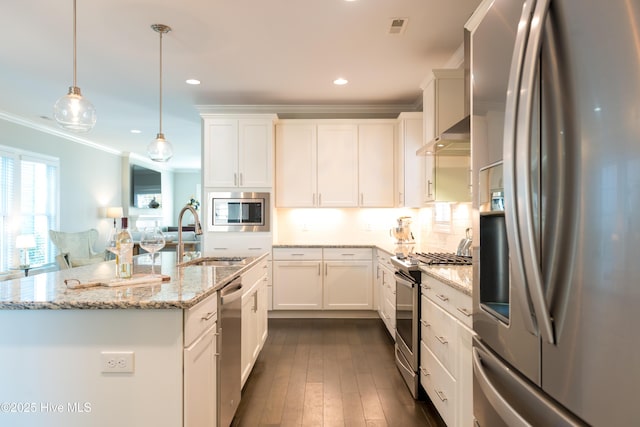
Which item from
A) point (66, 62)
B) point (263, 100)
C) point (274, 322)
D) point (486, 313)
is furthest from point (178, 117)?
point (486, 313)

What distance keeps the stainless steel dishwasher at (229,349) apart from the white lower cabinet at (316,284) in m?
2.22

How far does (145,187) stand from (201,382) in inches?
336

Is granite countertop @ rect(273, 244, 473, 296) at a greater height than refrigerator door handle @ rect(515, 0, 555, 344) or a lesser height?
lesser

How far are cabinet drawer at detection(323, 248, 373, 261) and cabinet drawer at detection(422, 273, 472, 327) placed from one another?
2129 millimetres

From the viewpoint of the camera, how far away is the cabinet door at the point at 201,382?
1479 millimetres

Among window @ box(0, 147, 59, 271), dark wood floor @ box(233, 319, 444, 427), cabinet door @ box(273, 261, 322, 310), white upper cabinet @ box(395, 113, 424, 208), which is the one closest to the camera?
dark wood floor @ box(233, 319, 444, 427)

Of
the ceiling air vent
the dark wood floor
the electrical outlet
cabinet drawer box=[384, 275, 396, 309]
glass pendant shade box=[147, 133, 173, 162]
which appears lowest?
the dark wood floor

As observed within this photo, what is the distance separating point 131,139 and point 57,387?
21.3ft

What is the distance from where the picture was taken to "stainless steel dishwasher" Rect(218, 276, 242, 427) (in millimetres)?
1926

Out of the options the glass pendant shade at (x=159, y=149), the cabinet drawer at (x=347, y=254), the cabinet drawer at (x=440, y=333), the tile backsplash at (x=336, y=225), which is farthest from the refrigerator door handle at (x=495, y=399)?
the tile backsplash at (x=336, y=225)

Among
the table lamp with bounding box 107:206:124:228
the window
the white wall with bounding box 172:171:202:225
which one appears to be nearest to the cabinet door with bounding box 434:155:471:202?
the window

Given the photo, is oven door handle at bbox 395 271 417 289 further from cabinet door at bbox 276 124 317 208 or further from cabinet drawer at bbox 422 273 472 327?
cabinet door at bbox 276 124 317 208

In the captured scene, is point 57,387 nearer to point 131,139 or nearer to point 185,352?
point 185,352

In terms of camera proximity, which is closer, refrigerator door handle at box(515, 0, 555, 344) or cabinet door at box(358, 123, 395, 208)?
refrigerator door handle at box(515, 0, 555, 344)
